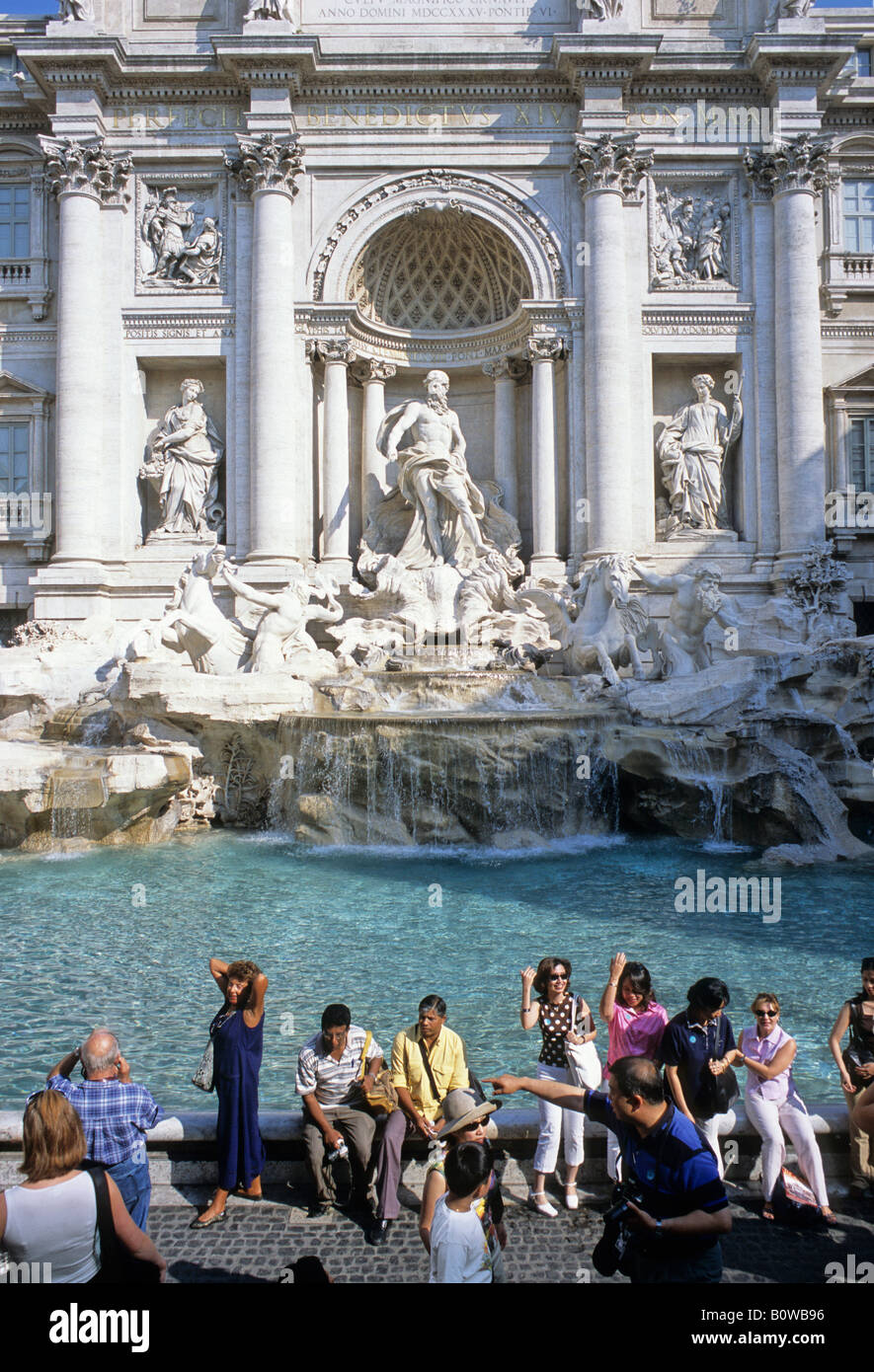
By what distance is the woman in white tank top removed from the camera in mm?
2678

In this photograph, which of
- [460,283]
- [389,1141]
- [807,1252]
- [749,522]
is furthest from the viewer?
[460,283]

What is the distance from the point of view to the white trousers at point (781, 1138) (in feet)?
12.4

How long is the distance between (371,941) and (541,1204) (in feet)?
12.1

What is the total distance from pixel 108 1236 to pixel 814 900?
7.26m

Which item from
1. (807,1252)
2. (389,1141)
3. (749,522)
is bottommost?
(807,1252)

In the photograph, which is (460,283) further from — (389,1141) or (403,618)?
(389,1141)

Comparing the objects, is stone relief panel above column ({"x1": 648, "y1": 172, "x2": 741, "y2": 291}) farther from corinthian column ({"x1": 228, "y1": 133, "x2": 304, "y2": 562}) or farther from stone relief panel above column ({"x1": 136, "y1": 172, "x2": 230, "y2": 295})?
stone relief panel above column ({"x1": 136, "y1": 172, "x2": 230, "y2": 295})

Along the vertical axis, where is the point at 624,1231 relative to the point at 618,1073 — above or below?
below

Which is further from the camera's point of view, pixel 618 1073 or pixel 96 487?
pixel 96 487

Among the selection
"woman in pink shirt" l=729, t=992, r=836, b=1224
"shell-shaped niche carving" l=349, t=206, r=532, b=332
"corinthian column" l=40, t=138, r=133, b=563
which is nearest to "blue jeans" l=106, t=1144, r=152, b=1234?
"woman in pink shirt" l=729, t=992, r=836, b=1224

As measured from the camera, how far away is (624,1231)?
2.86 m

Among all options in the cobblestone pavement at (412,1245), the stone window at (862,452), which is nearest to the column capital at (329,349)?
the stone window at (862,452)
